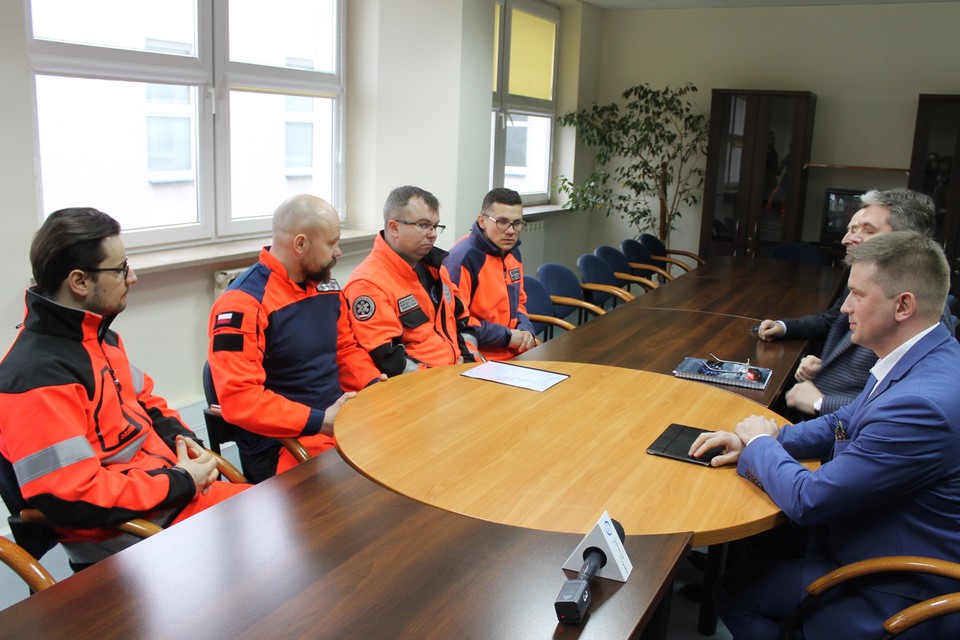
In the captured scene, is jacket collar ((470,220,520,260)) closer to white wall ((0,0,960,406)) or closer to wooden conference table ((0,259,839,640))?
white wall ((0,0,960,406))

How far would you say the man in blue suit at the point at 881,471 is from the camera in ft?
5.62

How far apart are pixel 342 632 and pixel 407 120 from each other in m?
4.29

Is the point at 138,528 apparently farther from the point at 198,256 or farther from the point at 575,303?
the point at 575,303

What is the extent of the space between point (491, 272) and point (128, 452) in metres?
2.09

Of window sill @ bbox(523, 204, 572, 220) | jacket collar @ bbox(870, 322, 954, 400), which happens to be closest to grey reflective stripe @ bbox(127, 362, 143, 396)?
jacket collar @ bbox(870, 322, 954, 400)

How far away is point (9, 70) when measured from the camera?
9.52 feet

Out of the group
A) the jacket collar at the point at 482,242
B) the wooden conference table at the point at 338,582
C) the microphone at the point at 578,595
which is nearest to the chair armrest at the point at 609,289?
the jacket collar at the point at 482,242

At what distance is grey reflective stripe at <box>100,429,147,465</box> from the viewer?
6.64ft

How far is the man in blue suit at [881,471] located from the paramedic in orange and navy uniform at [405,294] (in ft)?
4.43

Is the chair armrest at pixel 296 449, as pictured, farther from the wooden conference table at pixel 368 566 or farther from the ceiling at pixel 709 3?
the ceiling at pixel 709 3

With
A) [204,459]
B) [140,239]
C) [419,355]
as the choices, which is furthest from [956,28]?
[204,459]

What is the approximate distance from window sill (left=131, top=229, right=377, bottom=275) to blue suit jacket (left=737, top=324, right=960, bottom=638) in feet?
9.07

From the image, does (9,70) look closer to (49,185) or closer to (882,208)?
(49,185)

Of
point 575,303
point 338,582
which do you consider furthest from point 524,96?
point 338,582
